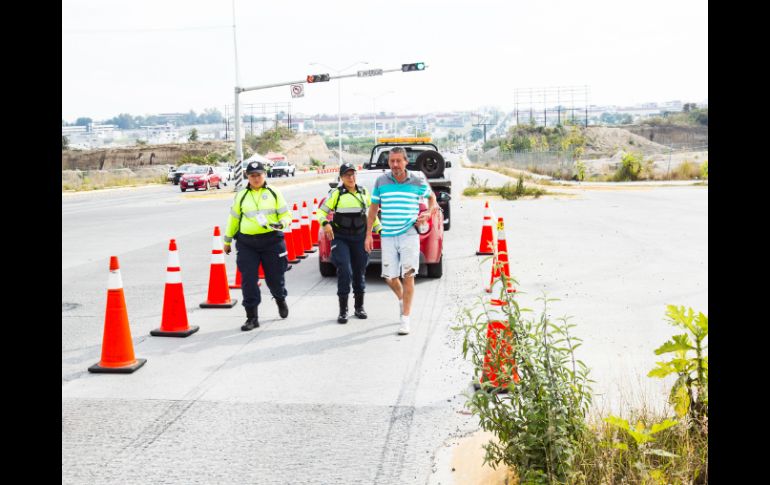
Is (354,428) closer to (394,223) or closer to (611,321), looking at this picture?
(394,223)

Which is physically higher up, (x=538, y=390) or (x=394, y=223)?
(x=394, y=223)

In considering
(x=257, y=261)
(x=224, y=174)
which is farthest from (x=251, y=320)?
(x=224, y=174)

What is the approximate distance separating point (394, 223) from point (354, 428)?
3149 millimetres

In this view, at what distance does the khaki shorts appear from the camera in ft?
25.8

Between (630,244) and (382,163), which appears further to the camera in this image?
(382,163)

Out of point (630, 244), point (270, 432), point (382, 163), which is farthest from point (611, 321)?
point (382, 163)

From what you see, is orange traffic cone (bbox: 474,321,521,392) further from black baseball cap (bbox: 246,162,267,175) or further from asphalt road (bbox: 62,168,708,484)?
black baseball cap (bbox: 246,162,267,175)

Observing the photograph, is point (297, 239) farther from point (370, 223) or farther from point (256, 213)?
point (370, 223)

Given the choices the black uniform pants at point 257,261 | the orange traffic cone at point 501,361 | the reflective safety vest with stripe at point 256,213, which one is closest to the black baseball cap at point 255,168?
the reflective safety vest with stripe at point 256,213

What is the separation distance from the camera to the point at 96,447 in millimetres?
4816

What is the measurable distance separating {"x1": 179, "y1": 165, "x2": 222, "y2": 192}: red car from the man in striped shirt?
38297 mm

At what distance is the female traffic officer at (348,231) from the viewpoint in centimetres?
861
